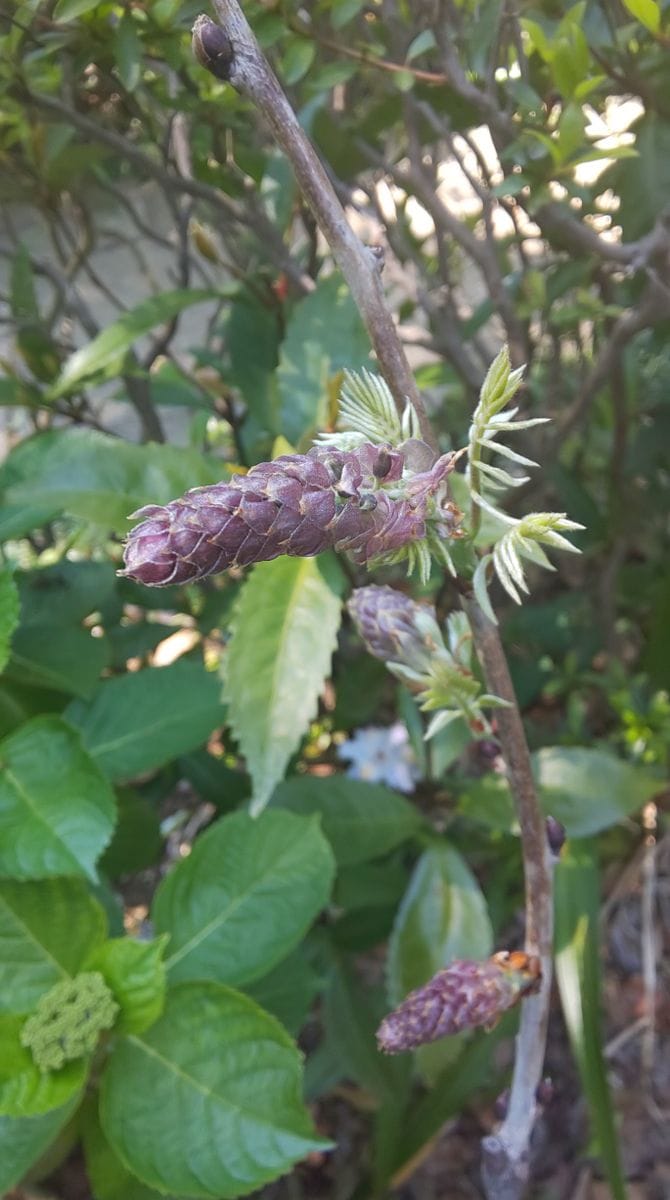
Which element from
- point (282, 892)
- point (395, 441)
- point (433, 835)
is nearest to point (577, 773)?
point (433, 835)

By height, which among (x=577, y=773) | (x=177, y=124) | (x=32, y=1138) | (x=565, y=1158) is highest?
(x=177, y=124)

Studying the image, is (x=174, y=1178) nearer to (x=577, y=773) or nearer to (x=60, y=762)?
(x=60, y=762)

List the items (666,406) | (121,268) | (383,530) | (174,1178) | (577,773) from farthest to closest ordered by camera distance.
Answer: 1. (121,268)
2. (666,406)
3. (577,773)
4. (174,1178)
5. (383,530)

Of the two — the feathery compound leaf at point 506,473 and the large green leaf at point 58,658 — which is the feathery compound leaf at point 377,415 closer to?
the feathery compound leaf at point 506,473

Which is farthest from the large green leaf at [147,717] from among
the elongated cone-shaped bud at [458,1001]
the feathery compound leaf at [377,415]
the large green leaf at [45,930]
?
the feathery compound leaf at [377,415]

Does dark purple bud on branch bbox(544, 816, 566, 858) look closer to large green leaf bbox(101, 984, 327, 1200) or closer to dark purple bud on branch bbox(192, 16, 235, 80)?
large green leaf bbox(101, 984, 327, 1200)

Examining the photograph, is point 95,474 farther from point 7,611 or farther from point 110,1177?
point 110,1177

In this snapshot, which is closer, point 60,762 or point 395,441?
point 395,441
